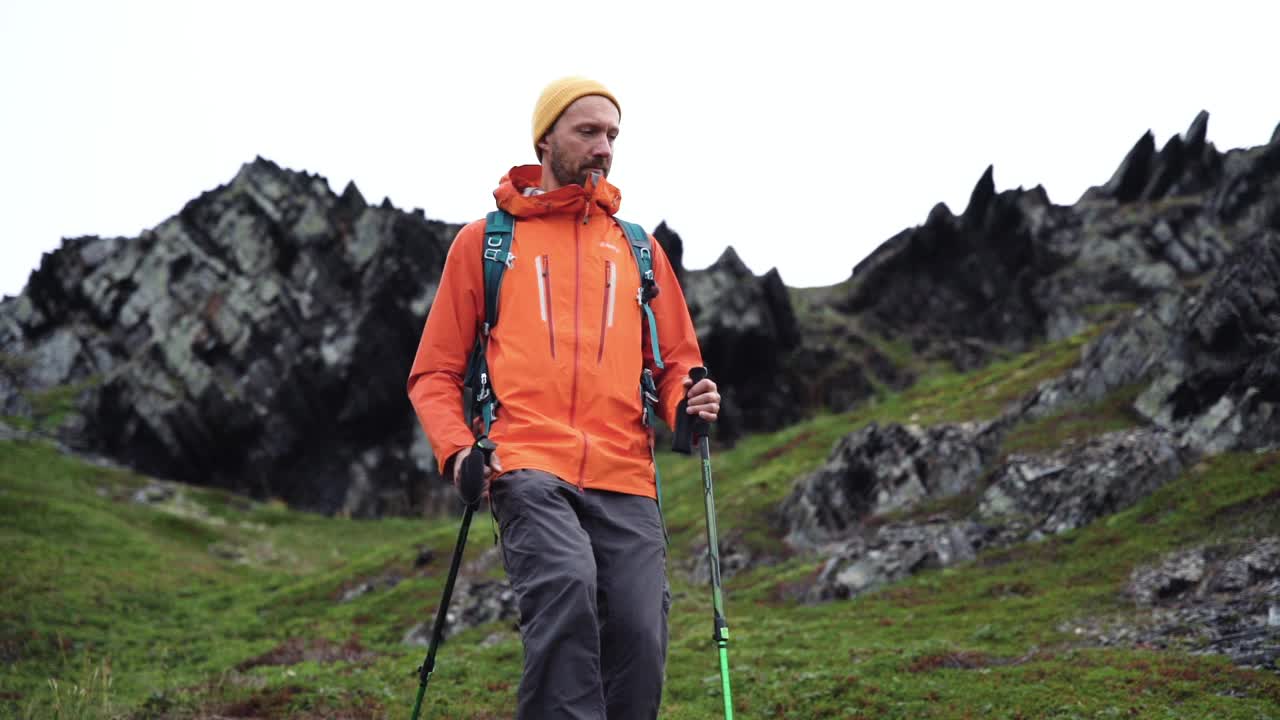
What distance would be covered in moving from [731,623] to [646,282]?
16.8 metres

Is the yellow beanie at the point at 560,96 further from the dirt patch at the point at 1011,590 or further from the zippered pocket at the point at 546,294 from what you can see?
the dirt patch at the point at 1011,590

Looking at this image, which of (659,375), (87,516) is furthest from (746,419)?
(659,375)

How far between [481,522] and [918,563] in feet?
84.4

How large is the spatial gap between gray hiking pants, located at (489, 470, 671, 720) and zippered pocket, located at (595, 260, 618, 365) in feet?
2.91

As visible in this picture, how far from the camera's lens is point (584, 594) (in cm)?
463

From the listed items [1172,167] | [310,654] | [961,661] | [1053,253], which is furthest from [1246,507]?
[1172,167]

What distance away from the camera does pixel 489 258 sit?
18.7 feet

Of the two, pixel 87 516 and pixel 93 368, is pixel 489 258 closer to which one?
pixel 87 516

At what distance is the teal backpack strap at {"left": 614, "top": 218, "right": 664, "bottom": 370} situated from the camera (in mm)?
5992

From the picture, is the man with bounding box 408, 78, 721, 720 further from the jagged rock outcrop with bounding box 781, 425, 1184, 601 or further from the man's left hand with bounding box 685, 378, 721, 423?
the jagged rock outcrop with bounding box 781, 425, 1184, 601

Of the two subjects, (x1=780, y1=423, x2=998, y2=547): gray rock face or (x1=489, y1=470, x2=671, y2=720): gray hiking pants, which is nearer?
(x1=489, y1=470, x2=671, y2=720): gray hiking pants

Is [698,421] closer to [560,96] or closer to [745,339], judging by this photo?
[560,96]

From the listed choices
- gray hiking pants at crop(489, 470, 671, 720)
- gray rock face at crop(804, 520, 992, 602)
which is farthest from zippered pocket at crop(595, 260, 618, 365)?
gray rock face at crop(804, 520, 992, 602)

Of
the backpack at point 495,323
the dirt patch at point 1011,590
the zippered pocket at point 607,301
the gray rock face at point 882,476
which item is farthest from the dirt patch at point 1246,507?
the zippered pocket at point 607,301
